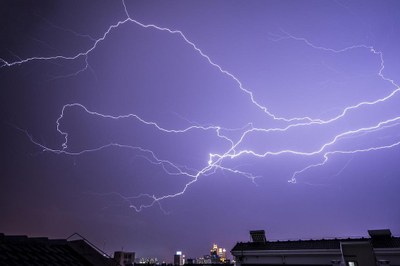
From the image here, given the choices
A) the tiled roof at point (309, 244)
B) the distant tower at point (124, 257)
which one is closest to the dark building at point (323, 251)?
the tiled roof at point (309, 244)

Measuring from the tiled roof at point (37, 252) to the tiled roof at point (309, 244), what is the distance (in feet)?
40.4

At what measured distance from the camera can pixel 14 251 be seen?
608cm

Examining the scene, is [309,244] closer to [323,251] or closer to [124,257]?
[323,251]

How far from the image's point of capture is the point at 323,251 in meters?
14.3

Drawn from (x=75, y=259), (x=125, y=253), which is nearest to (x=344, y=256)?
(x=75, y=259)

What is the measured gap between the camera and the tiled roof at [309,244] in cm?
1340

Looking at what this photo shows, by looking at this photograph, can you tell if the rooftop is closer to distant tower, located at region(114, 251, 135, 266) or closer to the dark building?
the dark building

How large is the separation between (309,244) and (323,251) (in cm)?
131

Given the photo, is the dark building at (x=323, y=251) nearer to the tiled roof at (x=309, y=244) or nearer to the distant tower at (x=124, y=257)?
the tiled roof at (x=309, y=244)

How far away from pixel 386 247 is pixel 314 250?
3.48 meters

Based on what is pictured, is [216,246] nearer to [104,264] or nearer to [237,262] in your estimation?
[237,262]

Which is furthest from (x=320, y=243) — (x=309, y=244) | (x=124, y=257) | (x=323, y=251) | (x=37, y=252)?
(x=124, y=257)

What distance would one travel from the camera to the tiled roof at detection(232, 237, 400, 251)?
1340 centimetres

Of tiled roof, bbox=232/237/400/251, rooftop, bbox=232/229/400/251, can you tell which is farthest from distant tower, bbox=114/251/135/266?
rooftop, bbox=232/229/400/251
